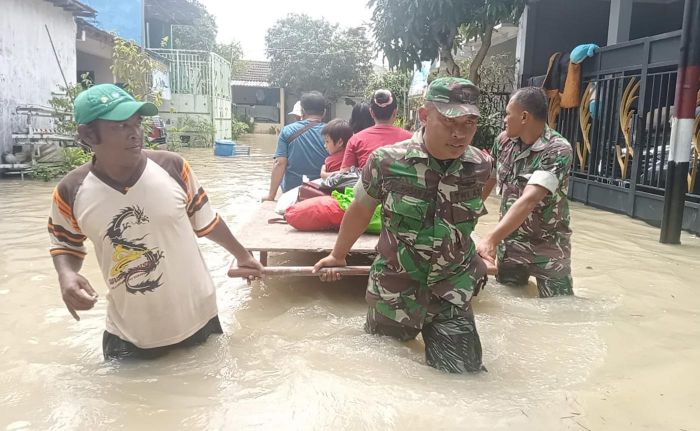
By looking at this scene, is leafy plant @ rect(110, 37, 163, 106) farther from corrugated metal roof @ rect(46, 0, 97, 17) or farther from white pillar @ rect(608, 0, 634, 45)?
white pillar @ rect(608, 0, 634, 45)

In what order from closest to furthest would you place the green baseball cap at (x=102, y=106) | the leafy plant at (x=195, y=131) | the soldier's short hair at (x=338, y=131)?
the green baseball cap at (x=102, y=106), the soldier's short hair at (x=338, y=131), the leafy plant at (x=195, y=131)

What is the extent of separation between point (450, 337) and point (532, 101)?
1727 mm

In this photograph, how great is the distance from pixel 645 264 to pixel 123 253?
4499 mm

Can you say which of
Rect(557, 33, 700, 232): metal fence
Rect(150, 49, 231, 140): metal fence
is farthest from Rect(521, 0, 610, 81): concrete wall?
Rect(150, 49, 231, 140): metal fence

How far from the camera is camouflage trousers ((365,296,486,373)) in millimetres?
2705

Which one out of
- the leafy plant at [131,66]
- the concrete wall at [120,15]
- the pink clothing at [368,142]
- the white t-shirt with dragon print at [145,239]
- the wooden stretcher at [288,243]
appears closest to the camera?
the white t-shirt with dragon print at [145,239]

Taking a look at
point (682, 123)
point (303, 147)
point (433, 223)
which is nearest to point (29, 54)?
point (303, 147)

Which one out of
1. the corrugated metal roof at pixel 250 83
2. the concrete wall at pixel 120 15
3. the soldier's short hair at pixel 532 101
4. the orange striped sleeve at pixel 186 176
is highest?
the concrete wall at pixel 120 15

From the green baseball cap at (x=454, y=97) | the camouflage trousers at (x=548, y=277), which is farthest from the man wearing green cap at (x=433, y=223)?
the camouflage trousers at (x=548, y=277)

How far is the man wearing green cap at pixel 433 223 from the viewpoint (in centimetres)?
250

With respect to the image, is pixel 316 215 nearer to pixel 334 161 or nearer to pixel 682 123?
pixel 334 161

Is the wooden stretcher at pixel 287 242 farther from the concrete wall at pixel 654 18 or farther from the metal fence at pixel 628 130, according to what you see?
the concrete wall at pixel 654 18

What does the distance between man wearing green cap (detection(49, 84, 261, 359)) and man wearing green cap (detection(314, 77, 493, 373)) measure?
777 mm

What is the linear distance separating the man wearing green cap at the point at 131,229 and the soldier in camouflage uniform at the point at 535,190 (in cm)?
189
